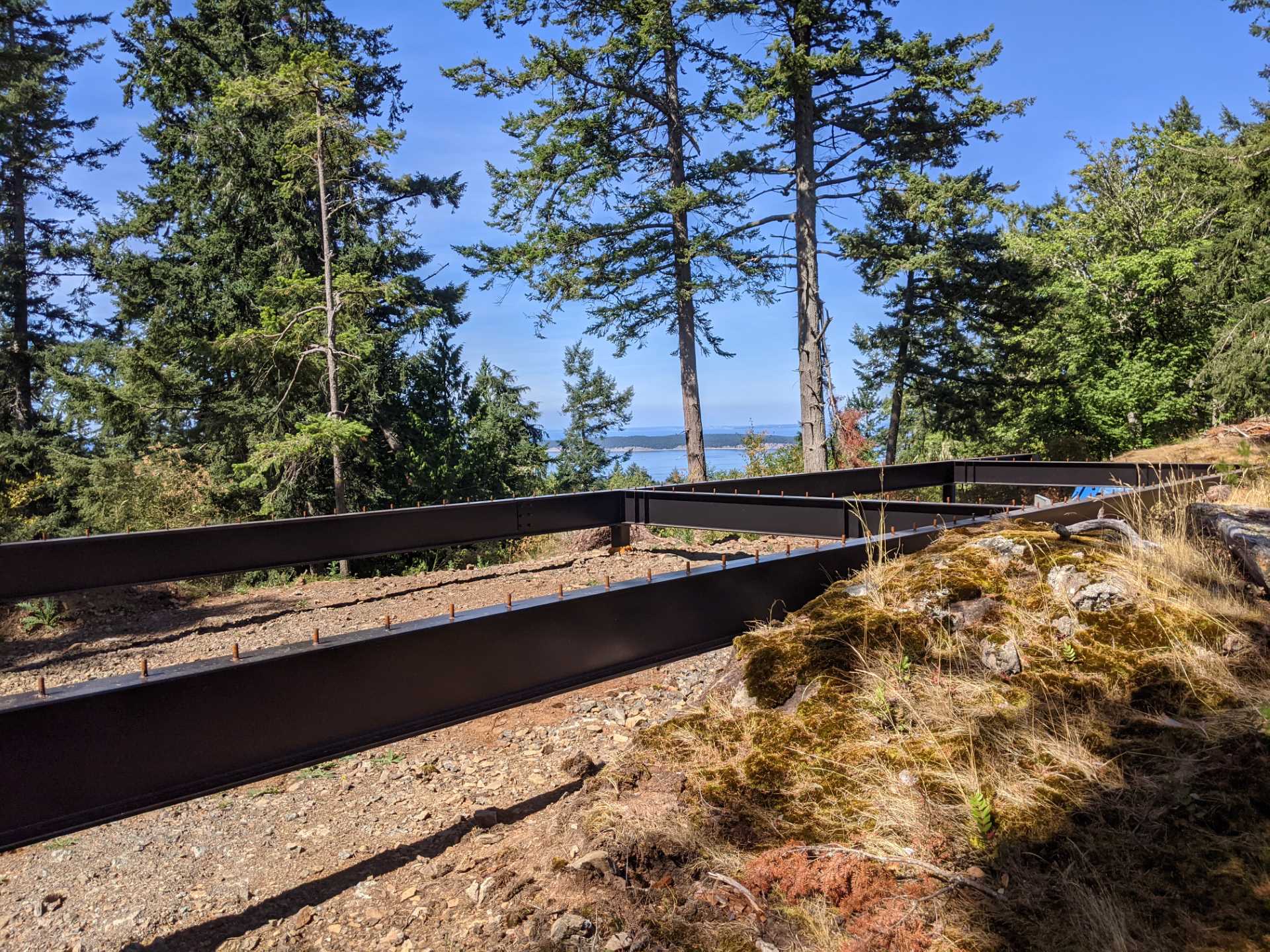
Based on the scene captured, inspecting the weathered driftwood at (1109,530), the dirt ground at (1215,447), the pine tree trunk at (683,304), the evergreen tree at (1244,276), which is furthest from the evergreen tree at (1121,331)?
the weathered driftwood at (1109,530)

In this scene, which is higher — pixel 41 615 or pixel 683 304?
pixel 683 304

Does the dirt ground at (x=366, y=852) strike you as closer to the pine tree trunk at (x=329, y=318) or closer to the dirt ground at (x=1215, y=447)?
the pine tree trunk at (x=329, y=318)

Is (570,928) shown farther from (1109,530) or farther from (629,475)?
(629,475)

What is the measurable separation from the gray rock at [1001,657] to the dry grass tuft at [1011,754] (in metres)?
0.03

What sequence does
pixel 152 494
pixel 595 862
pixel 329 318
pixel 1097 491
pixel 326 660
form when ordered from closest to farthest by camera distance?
pixel 595 862
pixel 326 660
pixel 1097 491
pixel 152 494
pixel 329 318

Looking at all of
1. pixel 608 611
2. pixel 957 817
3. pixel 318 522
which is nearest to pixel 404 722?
pixel 608 611

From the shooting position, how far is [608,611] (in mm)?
3289

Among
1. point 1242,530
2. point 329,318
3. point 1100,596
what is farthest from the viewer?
point 329,318

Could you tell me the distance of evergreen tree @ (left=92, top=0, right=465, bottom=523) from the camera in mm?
15680

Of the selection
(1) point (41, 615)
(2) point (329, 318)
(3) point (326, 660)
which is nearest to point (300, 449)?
(2) point (329, 318)

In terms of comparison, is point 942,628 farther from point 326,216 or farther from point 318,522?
point 326,216

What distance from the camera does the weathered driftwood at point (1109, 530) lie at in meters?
3.94

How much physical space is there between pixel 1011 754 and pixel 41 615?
28.3 ft

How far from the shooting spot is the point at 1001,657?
10.5 ft
